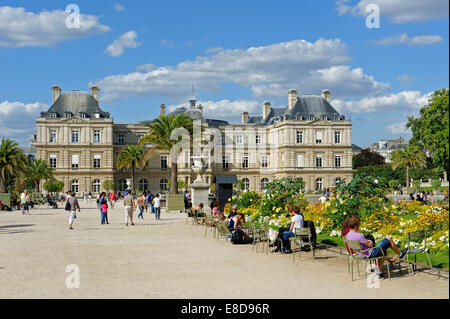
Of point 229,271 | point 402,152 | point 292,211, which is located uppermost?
point 402,152

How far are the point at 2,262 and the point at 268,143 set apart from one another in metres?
70.6

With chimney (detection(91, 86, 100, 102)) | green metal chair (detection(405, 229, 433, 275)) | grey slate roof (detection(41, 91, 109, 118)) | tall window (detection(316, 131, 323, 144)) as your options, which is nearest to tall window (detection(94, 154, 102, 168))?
grey slate roof (detection(41, 91, 109, 118))

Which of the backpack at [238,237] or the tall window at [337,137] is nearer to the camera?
the backpack at [238,237]

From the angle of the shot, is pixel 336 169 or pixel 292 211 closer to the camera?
pixel 292 211

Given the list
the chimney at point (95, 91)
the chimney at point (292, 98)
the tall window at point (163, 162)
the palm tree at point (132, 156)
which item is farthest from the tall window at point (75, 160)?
the chimney at point (292, 98)

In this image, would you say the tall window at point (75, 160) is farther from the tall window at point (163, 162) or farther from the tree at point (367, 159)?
the tree at point (367, 159)

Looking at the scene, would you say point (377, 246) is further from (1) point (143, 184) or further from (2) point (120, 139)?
(2) point (120, 139)

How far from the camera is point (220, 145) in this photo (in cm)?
8112

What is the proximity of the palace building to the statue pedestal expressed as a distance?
3701 centimetres

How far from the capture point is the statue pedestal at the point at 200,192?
105 ft

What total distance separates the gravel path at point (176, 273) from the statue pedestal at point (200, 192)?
14129 mm

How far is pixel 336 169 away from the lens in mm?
77312

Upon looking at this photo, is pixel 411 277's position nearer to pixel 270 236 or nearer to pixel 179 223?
pixel 270 236
